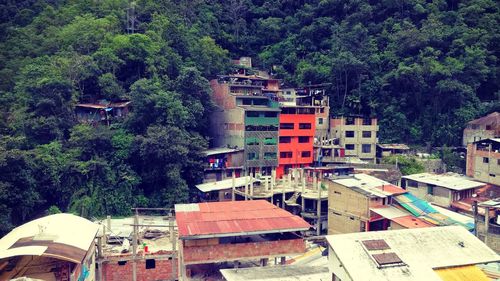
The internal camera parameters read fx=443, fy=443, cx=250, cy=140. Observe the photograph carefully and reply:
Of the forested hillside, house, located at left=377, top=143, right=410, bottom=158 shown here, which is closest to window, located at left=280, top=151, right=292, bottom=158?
the forested hillside

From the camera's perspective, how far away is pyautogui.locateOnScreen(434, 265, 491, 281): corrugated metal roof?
18781 millimetres

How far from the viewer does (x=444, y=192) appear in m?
36.0

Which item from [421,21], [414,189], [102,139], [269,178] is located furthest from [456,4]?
[102,139]

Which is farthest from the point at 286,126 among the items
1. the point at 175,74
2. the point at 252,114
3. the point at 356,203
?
the point at 356,203

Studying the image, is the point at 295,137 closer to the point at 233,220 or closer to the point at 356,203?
the point at 356,203

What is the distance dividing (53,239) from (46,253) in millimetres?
1744

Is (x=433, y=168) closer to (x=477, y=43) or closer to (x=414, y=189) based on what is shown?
(x=414, y=189)

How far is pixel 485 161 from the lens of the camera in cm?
3941

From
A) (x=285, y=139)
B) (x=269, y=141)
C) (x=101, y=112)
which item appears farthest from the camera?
(x=285, y=139)

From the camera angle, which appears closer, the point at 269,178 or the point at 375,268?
the point at 375,268

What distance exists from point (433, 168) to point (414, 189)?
7.78m

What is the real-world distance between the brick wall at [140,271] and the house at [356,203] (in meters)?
12.1

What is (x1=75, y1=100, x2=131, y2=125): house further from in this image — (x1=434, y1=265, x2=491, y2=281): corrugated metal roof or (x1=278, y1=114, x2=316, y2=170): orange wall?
(x1=434, y1=265, x2=491, y2=281): corrugated metal roof

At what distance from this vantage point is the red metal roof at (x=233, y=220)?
76.9ft
